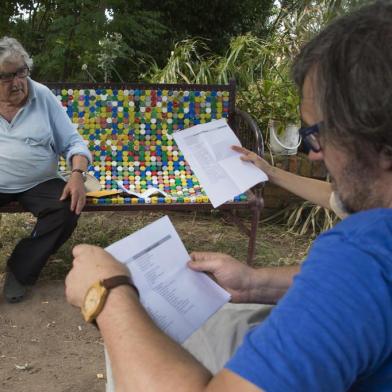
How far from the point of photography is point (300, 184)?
2033 millimetres

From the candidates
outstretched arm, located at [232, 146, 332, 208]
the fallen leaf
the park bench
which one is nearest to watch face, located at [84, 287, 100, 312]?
outstretched arm, located at [232, 146, 332, 208]

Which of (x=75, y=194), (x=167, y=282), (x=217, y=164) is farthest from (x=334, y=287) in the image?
(x=75, y=194)

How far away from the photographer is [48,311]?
2719 millimetres

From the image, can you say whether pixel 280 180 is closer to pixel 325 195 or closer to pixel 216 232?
pixel 325 195

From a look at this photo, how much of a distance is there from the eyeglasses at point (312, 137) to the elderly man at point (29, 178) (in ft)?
6.49

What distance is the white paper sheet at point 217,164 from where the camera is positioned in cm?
219

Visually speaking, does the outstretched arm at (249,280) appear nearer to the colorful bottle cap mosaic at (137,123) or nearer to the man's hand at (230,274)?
the man's hand at (230,274)

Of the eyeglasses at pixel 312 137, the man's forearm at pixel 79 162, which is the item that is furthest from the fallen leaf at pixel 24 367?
the eyeglasses at pixel 312 137

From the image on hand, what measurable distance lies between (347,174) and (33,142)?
2279 millimetres

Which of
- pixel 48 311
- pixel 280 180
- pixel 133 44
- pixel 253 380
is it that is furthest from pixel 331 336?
pixel 133 44

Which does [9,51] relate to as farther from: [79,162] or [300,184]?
[300,184]

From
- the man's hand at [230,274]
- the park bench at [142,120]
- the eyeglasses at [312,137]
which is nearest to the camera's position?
the eyeglasses at [312,137]

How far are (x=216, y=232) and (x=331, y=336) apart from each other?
10.6 ft

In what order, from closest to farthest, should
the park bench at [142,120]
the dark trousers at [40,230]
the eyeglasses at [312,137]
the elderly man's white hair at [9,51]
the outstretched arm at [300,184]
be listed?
the eyeglasses at [312,137], the outstretched arm at [300,184], the elderly man's white hair at [9,51], the dark trousers at [40,230], the park bench at [142,120]
